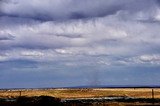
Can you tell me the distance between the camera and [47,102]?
46.0 meters

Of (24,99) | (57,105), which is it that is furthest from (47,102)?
(24,99)

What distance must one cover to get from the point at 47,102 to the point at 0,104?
20.4 feet

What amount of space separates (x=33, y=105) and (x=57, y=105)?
3.60 metres

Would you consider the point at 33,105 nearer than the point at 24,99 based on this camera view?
Yes

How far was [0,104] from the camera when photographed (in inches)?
1826

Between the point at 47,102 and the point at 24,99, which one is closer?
the point at 47,102

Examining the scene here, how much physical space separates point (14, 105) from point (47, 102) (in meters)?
4.28

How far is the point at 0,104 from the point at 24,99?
187 inches

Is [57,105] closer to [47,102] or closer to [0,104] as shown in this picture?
[47,102]

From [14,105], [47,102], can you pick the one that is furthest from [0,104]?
[47,102]

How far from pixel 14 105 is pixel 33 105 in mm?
2443

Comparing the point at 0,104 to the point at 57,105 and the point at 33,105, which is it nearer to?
the point at 33,105

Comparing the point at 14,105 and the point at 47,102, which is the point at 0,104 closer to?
the point at 14,105

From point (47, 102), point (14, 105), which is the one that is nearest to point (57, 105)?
point (47, 102)
